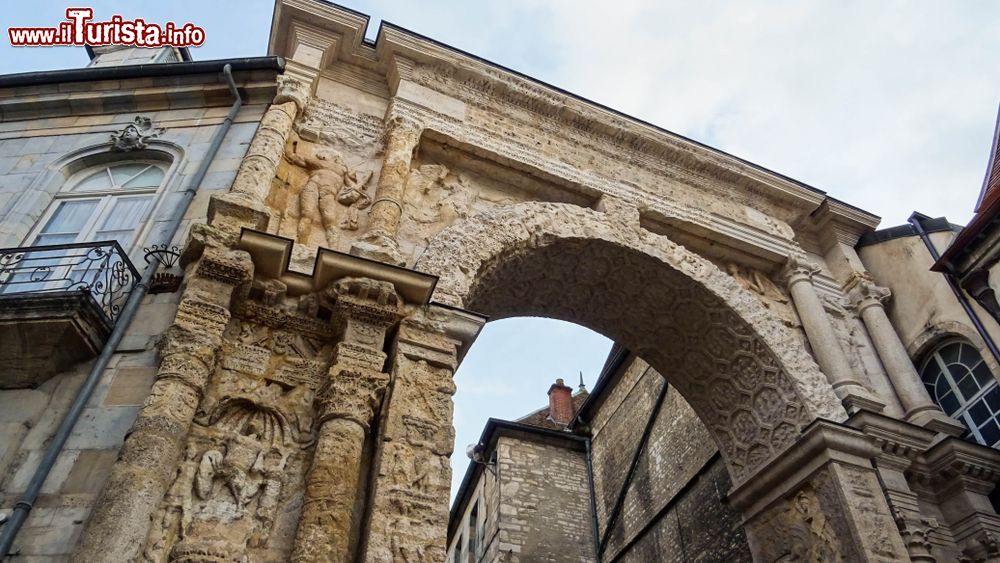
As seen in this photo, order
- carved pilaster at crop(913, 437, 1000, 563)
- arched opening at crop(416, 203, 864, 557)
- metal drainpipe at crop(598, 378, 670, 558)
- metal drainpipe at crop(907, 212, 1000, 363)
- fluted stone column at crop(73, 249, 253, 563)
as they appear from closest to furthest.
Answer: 1. fluted stone column at crop(73, 249, 253, 563)
2. carved pilaster at crop(913, 437, 1000, 563)
3. arched opening at crop(416, 203, 864, 557)
4. metal drainpipe at crop(907, 212, 1000, 363)
5. metal drainpipe at crop(598, 378, 670, 558)

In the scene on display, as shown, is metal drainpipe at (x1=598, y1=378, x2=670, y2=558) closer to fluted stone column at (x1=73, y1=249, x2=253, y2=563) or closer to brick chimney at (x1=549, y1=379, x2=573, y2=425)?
brick chimney at (x1=549, y1=379, x2=573, y2=425)

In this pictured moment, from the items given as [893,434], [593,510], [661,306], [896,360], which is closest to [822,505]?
[893,434]

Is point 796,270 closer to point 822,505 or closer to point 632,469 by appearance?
point 822,505

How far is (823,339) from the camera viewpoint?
6.71 meters

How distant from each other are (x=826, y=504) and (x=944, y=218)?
4.40 metres

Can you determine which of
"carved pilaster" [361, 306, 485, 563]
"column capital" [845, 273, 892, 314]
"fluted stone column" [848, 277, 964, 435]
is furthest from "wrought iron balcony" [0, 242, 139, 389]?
"column capital" [845, 273, 892, 314]

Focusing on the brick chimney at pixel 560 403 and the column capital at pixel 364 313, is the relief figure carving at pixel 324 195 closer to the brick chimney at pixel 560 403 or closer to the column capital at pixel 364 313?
the column capital at pixel 364 313

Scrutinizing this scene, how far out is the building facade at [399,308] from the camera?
12.3 ft

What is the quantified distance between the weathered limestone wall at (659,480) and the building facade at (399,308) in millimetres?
159

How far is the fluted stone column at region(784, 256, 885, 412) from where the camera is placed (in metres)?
6.12

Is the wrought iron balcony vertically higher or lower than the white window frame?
lower

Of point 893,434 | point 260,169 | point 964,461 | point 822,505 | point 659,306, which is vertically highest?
point 659,306

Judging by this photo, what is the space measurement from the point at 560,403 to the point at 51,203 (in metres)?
13.6

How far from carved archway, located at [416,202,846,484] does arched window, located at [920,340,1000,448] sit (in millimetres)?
1866
